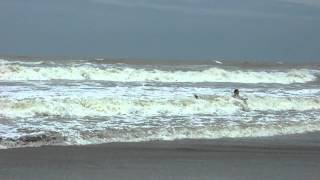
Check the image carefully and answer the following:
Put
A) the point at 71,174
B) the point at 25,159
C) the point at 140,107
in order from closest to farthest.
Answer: the point at 71,174
the point at 25,159
the point at 140,107

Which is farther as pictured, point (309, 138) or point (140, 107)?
point (140, 107)

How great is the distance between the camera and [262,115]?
57.4 ft

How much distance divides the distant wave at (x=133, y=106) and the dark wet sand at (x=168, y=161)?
4.69 meters

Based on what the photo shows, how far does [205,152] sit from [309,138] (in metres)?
3.65

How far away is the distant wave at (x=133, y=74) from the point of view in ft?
99.5

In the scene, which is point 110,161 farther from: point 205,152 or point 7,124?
point 7,124

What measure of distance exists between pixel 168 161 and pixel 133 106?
7.49 metres

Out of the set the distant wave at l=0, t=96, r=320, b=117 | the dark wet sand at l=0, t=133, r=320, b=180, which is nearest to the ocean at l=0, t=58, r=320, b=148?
the distant wave at l=0, t=96, r=320, b=117

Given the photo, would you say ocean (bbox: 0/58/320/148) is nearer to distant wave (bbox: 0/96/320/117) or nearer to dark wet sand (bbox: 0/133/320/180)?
distant wave (bbox: 0/96/320/117)

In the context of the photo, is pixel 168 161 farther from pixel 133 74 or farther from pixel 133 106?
pixel 133 74

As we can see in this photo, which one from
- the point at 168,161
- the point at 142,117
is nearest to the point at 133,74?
the point at 142,117

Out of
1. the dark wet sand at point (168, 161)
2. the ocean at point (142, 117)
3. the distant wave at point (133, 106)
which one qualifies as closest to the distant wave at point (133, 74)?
the ocean at point (142, 117)

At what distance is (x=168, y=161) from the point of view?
10.0 m

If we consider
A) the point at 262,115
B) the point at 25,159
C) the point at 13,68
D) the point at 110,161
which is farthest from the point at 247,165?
the point at 13,68
